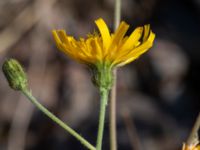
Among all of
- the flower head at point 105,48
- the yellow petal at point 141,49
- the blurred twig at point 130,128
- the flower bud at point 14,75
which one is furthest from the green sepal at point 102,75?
the blurred twig at point 130,128

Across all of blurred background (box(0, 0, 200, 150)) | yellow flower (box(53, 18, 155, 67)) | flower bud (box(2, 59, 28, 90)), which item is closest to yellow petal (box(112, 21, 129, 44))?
yellow flower (box(53, 18, 155, 67))

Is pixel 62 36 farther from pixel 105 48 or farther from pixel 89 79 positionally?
pixel 89 79

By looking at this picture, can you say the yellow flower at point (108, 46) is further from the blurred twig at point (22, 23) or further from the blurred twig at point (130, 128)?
the blurred twig at point (22, 23)

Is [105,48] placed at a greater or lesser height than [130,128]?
greater

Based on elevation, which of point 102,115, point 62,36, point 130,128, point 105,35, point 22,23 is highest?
point 62,36

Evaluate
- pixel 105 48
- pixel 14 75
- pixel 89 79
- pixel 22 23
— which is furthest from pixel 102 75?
pixel 22 23

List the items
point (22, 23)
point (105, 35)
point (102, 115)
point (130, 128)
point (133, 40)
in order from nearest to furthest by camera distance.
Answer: point (102, 115), point (133, 40), point (105, 35), point (130, 128), point (22, 23)

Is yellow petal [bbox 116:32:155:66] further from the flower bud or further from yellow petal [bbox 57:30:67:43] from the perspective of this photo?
the flower bud
